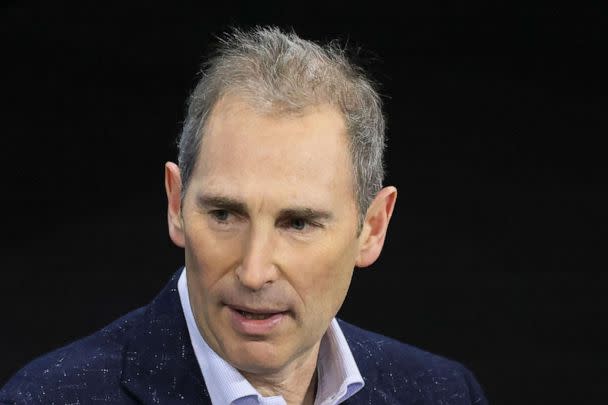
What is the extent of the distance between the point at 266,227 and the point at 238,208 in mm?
63

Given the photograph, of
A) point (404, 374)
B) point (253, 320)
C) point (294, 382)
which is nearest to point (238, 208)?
point (253, 320)

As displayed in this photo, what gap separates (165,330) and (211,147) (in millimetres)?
446

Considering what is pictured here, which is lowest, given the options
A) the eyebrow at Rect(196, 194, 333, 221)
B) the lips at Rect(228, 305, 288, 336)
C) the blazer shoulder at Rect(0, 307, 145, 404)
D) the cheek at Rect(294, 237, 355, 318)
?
the blazer shoulder at Rect(0, 307, 145, 404)

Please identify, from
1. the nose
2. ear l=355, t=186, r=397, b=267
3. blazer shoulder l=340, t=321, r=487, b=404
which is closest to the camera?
the nose

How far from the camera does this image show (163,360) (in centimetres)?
307

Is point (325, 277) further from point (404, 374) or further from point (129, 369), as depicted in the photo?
point (404, 374)

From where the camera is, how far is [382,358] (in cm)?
344

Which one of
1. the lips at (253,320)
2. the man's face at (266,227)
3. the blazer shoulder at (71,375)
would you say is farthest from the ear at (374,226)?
the blazer shoulder at (71,375)

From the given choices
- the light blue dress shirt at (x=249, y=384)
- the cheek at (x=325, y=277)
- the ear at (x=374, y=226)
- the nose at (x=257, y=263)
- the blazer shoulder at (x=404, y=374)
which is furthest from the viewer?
the blazer shoulder at (x=404, y=374)

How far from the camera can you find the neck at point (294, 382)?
307 centimetres

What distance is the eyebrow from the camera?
2830 millimetres

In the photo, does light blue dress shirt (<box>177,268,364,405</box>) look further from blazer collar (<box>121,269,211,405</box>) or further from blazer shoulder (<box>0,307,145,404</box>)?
blazer shoulder (<box>0,307,145,404</box>)

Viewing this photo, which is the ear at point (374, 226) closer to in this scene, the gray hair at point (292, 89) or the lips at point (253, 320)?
the gray hair at point (292, 89)

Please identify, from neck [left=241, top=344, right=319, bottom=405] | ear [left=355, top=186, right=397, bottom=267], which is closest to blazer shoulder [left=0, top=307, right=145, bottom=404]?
neck [left=241, top=344, right=319, bottom=405]
